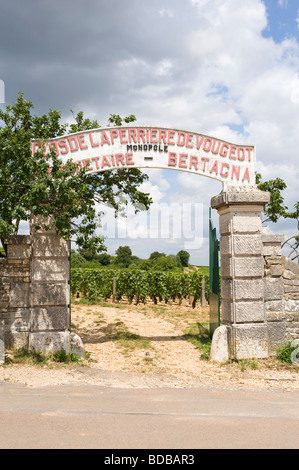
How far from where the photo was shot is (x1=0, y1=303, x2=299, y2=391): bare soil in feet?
22.4

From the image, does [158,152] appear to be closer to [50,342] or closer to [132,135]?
[132,135]

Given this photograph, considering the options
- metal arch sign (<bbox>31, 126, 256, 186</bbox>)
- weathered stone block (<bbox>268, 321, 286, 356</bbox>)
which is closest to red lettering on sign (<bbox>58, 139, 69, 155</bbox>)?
metal arch sign (<bbox>31, 126, 256, 186</bbox>)

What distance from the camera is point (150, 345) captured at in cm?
988

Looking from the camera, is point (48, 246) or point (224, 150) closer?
point (48, 246)

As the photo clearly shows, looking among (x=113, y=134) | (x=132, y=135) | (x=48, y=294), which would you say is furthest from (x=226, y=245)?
(x=48, y=294)

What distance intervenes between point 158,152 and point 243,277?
10.8 feet

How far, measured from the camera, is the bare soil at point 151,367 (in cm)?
683

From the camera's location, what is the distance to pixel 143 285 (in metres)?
19.5

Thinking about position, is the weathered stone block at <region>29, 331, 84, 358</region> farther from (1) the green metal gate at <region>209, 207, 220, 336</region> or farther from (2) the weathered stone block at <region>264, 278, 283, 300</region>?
(2) the weathered stone block at <region>264, 278, 283, 300</region>

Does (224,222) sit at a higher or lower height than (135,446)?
higher
